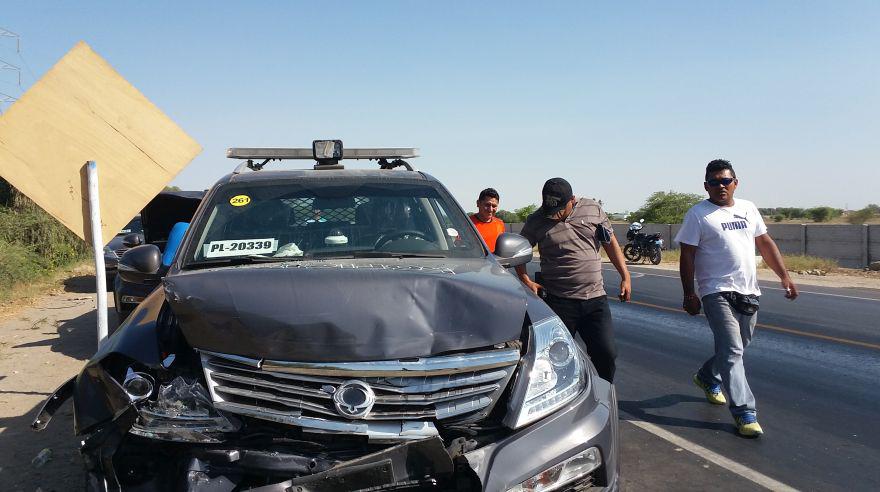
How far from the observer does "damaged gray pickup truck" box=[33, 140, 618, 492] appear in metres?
2.51

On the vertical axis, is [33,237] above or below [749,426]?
above

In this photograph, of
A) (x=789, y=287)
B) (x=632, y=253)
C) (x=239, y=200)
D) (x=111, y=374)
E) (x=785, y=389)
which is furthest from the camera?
(x=632, y=253)

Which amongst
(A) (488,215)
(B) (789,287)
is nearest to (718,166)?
(B) (789,287)

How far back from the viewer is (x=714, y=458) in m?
4.70

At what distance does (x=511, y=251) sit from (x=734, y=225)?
2228mm

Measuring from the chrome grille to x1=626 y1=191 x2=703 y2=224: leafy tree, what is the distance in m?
55.3

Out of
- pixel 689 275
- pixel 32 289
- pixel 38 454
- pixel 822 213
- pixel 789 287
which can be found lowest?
pixel 32 289

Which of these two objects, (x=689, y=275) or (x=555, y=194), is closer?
(x=555, y=194)

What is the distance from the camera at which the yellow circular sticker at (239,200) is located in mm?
4164

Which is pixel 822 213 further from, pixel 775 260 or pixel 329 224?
pixel 329 224

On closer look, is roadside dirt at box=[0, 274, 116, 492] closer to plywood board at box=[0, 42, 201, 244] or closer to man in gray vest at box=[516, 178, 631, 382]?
plywood board at box=[0, 42, 201, 244]

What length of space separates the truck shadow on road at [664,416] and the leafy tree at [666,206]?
51.2 meters

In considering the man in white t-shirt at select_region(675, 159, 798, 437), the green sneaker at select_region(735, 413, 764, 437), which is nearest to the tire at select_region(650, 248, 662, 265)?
the man in white t-shirt at select_region(675, 159, 798, 437)

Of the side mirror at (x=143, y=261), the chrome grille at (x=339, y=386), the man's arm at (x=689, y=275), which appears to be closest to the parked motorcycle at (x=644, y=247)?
the man's arm at (x=689, y=275)
